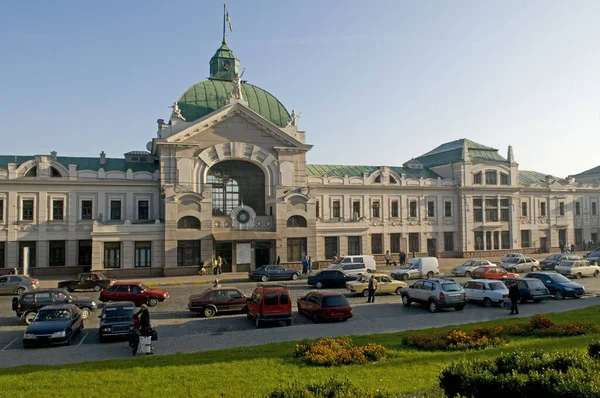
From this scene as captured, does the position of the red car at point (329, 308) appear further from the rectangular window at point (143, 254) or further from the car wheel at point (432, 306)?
the rectangular window at point (143, 254)

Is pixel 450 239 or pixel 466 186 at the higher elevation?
pixel 466 186

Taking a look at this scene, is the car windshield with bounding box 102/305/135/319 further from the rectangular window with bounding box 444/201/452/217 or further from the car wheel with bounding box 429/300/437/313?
the rectangular window with bounding box 444/201/452/217

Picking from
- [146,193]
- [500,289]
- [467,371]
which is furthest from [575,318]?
[146,193]

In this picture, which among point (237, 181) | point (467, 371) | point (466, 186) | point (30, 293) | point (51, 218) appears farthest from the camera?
point (466, 186)

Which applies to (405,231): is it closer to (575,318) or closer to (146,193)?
(146,193)

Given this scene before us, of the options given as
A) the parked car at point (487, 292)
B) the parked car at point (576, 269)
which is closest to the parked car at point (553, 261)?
the parked car at point (576, 269)

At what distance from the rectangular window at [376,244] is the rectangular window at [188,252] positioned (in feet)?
65.9

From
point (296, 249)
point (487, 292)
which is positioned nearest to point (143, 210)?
point (296, 249)

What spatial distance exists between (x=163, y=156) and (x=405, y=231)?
2825 cm

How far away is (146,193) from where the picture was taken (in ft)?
152

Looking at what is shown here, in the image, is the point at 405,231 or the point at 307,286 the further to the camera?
the point at 405,231

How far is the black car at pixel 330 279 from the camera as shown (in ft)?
115

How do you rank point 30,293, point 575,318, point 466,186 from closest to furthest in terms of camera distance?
point 575,318, point 30,293, point 466,186

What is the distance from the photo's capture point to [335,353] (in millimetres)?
14117
